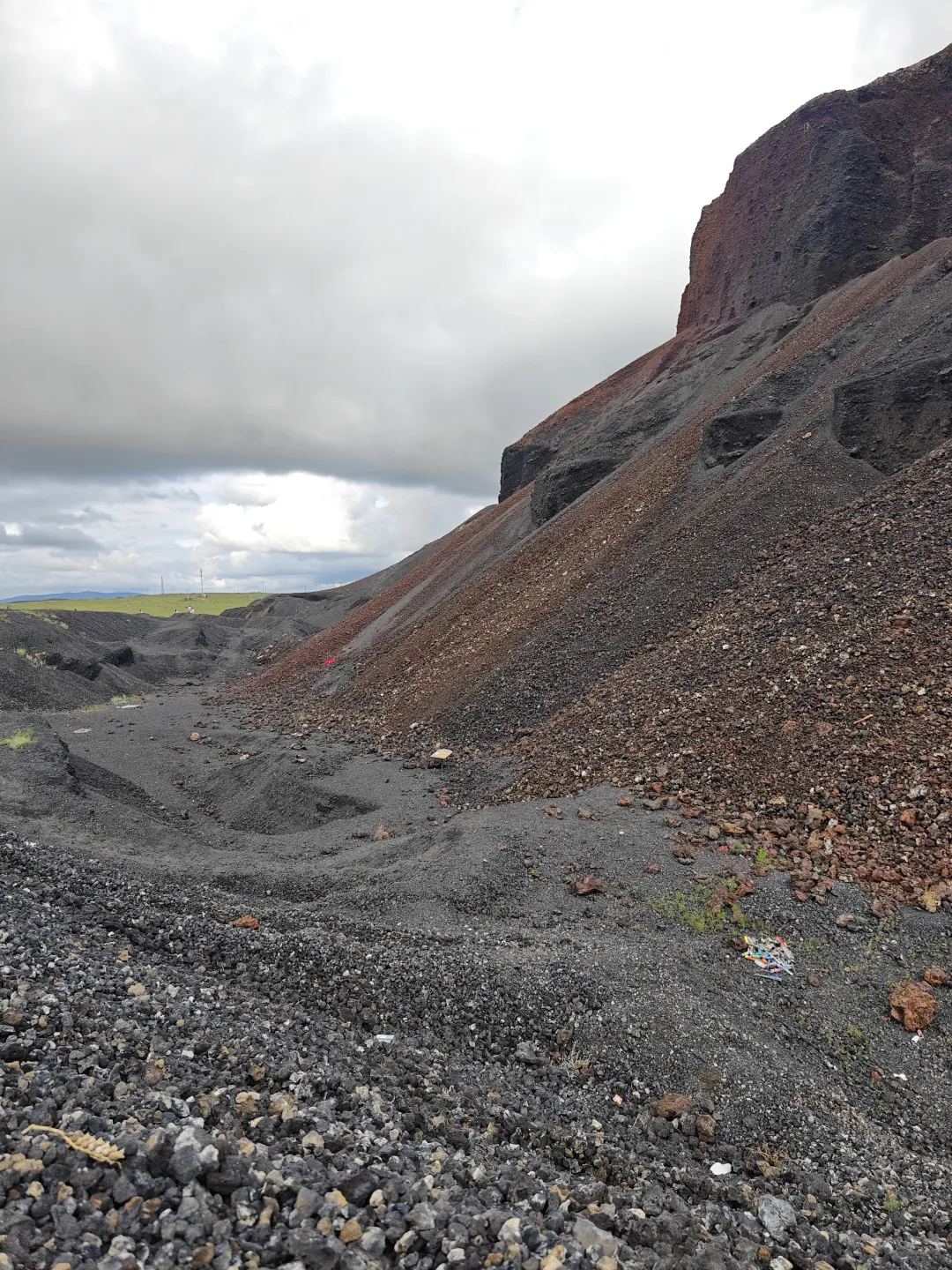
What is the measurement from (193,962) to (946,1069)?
609 centimetres

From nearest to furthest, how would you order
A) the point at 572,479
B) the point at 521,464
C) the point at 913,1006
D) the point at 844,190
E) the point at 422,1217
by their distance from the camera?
the point at 422,1217 < the point at 913,1006 < the point at 572,479 < the point at 844,190 < the point at 521,464

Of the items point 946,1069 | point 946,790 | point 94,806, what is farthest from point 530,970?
point 94,806

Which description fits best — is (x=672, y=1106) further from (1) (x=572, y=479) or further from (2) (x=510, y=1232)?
(1) (x=572, y=479)

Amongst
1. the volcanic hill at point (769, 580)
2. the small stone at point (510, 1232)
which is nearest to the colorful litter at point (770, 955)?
the volcanic hill at point (769, 580)

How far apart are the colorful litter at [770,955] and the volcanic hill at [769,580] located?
982 millimetres

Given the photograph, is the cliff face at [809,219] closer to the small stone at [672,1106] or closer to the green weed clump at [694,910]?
the green weed clump at [694,910]

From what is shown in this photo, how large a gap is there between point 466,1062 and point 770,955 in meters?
3.27

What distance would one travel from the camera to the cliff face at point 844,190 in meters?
27.2

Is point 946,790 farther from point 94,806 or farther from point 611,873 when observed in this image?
point 94,806

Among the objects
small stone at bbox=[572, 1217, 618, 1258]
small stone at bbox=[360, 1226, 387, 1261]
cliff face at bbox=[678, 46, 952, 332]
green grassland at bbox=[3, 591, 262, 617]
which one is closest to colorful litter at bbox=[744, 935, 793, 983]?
small stone at bbox=[572, 1217, 618, 1258]

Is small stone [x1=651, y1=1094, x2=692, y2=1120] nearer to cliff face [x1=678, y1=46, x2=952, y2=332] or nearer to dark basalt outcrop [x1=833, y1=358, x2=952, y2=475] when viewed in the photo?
dark basalt outcrop [x1=833, y1=358, x2=952, y2=475]

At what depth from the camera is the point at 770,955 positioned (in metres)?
5.98

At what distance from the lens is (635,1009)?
4996 millimetres

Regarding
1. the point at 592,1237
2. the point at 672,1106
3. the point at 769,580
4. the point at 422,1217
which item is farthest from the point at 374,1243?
the point at 769,580
